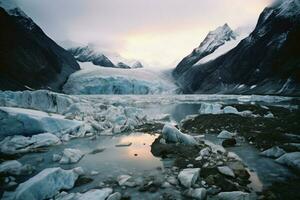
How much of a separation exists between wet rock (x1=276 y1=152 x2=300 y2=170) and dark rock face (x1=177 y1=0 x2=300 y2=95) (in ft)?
154

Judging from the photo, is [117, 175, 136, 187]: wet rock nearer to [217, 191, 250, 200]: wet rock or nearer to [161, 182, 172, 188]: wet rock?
[161, 182, 172, 188]: wet rock

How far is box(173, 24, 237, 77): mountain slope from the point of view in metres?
145

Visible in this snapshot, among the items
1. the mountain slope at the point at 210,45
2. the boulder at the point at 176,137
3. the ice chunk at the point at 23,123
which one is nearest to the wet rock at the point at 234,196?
the boulder at the point at 176,137

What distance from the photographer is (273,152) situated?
980cm

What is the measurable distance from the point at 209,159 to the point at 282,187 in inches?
113

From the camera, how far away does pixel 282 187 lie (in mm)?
6844

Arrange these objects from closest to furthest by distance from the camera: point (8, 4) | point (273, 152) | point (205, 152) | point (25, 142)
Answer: point (273, 152)
point (205, 152)
point (25, 142)
point (8, 4)

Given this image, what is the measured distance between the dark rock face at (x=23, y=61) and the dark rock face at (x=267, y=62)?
56536 millimetres

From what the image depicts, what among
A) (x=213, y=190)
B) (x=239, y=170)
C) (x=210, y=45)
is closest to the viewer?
(x=213, y=190)

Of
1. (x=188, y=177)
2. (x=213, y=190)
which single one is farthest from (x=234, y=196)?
(x=188, y=177)

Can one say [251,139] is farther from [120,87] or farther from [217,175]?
[120,87]

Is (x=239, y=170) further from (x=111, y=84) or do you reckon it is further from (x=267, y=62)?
(x=111, y=84)

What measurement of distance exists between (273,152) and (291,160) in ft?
4.23

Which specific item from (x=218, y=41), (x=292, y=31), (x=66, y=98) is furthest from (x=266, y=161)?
(x=218, y=41)
